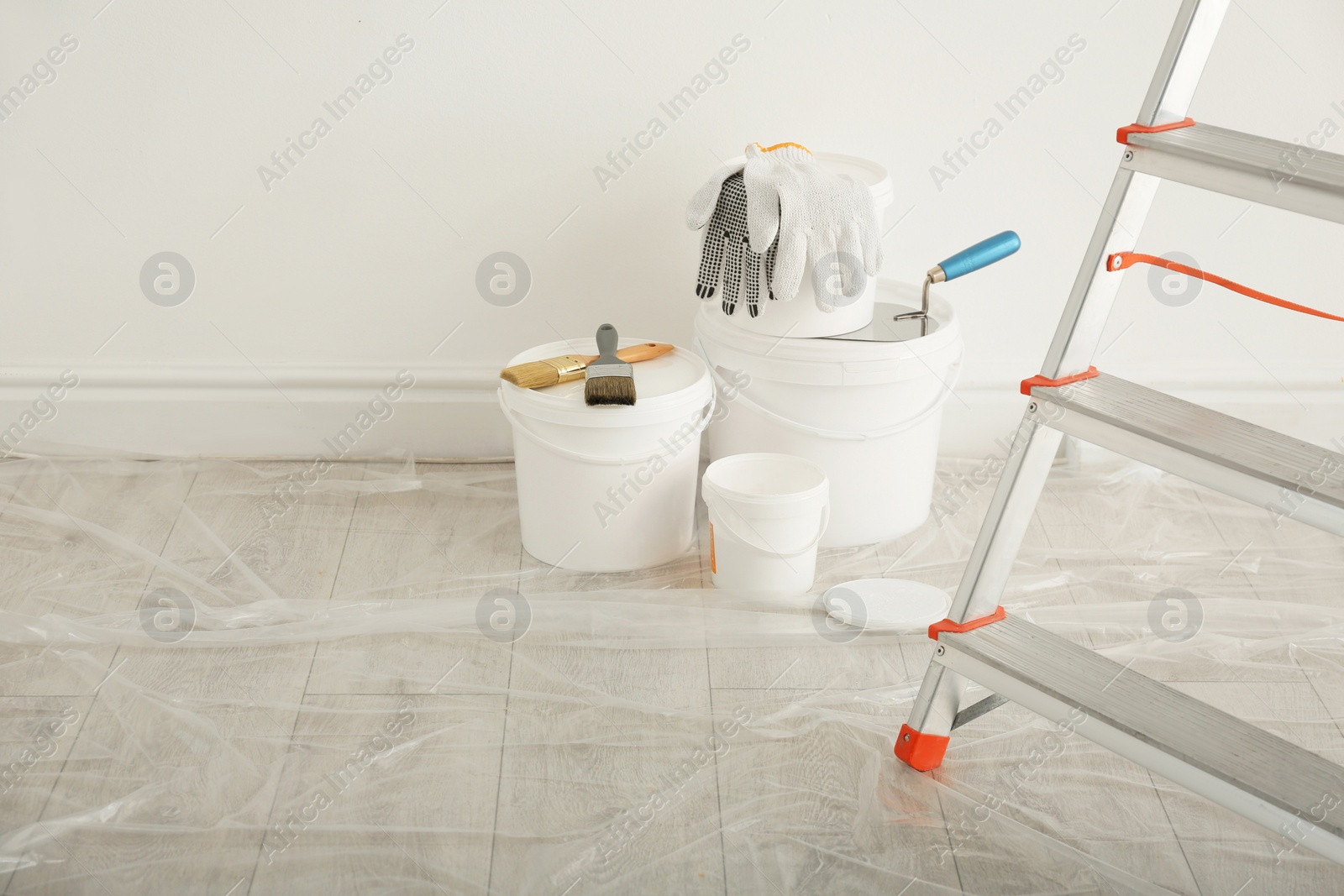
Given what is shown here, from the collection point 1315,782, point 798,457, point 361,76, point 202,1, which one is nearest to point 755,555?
point 798,457

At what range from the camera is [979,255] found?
1.62 metres

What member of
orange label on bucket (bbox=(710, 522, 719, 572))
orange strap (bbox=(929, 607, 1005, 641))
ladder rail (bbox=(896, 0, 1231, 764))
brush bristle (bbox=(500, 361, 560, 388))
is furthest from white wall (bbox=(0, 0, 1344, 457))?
orange strap (bbox=(929, 607, 1005, 641))

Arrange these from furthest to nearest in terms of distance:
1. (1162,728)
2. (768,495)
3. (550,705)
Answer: (768,495)
(550,705)
(1162,728)

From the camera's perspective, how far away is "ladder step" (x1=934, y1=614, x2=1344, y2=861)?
958mm

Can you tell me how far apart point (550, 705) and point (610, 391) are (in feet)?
1.49

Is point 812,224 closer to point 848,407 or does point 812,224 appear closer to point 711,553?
point 848,407

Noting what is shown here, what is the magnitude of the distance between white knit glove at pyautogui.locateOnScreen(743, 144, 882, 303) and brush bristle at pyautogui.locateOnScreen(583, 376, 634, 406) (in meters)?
0.26

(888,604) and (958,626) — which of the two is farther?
(888,604)

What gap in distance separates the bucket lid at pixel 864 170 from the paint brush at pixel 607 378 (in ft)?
1.07

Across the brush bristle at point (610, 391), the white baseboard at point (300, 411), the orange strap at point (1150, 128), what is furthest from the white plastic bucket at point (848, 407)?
the orange strap at point (1150, 128)

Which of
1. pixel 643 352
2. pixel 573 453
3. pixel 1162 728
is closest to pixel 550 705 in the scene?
pixel 573 453

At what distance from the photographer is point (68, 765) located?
1248 mm

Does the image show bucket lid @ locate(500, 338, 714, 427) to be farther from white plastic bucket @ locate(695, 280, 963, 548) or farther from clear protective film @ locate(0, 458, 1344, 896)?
clear protective film @ locate(0, 458, 1344, 896)

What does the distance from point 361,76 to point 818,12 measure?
0.75 meters
